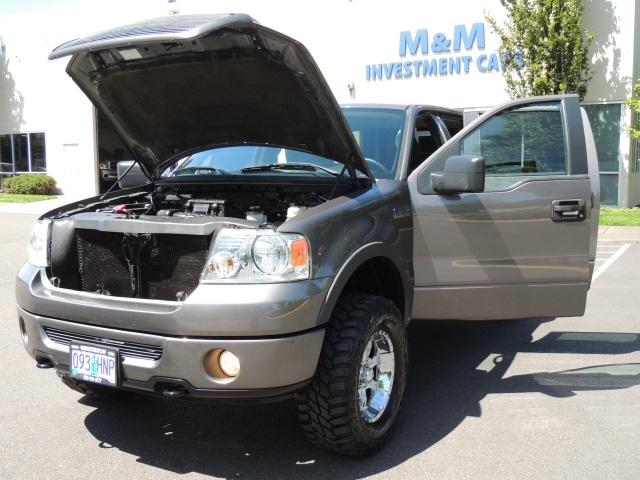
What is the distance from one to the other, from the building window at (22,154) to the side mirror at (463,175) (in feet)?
84.0

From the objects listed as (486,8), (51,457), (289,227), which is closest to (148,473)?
(51,457)

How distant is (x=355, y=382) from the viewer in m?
3.32

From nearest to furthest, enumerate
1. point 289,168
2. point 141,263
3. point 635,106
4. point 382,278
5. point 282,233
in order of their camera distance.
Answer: point 282,233
point 141,263
point 382,278
point 289,168
point 635,106

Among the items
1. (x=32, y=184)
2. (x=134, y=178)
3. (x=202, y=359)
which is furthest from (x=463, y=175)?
(x=32, y=184)

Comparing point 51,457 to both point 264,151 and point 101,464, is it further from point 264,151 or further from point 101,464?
point 264,151

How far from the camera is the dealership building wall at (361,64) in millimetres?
16938

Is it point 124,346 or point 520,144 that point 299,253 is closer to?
point 124,346

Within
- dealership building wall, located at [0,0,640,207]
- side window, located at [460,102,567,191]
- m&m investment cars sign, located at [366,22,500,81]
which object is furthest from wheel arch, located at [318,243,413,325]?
m&m investment cars sign, located at [366,22,500,81]

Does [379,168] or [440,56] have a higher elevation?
[440,56]

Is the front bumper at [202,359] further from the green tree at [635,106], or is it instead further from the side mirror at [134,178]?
the green tree at [635,106]

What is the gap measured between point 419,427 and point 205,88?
243cm

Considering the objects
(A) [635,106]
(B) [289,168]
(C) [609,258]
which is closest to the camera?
(B) [289,168]

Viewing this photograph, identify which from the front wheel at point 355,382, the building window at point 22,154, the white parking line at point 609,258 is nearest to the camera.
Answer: the front wheel at point 355,382

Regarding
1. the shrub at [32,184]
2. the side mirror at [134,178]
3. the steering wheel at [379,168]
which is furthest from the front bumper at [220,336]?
the shrub at [32,184]
